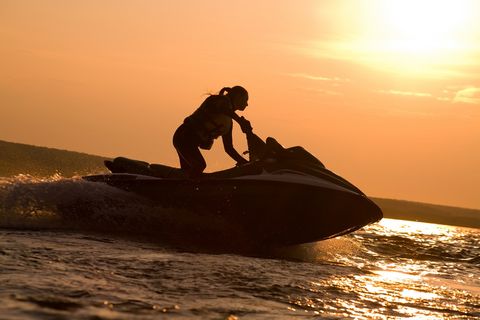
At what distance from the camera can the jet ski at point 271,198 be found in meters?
10.2

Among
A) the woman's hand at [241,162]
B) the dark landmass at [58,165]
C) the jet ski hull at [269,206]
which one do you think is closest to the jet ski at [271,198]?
the jet ski hull at [269,206]

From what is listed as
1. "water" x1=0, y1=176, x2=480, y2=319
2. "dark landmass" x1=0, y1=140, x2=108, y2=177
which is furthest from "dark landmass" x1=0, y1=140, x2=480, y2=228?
"water" x1=0, y1=176, x2=480, y2=319

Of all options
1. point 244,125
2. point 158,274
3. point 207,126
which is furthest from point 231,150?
point 158,274

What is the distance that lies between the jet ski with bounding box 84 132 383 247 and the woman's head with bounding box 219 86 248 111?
52 cm

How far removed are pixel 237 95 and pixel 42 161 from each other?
141ft

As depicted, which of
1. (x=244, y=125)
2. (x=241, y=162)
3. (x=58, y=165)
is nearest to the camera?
(x=244, y=125)

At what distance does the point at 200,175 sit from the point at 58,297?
6.27 metres

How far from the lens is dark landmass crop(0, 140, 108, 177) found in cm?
4197

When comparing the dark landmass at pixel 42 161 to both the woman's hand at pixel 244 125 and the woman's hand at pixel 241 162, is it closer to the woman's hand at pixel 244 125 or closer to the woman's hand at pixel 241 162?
the woman's hand at pixel 241 162

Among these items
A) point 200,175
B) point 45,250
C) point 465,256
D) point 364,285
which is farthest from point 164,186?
point 465,256

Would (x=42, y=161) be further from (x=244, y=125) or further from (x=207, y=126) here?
(x=244, y=125)

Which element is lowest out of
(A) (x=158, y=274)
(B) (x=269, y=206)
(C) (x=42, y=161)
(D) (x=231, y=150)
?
(A) (x=158, y=274)

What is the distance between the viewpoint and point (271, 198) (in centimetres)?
1021

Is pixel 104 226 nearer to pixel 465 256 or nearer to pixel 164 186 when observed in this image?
pixel 164 186
